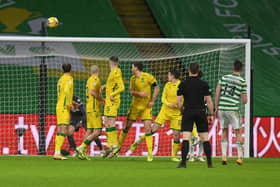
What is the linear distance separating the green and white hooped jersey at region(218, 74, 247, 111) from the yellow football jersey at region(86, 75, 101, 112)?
2496 millimetres

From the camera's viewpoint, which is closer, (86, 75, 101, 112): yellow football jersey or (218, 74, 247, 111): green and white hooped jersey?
(218, 74, 247, 111): green and white hooped jersey

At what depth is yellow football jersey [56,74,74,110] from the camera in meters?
16.6

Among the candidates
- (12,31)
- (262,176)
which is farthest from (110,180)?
(12,31)

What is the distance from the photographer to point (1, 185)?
10383mm

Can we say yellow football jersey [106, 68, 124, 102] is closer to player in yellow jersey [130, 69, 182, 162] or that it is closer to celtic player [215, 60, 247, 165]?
player in yellow jersey [130, 69, 182, 162]

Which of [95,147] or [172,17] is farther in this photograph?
[172,17]

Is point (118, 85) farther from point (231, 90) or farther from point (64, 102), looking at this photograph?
point (231, 90)

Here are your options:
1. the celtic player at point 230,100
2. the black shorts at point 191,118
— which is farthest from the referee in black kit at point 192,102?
the celtic player at point 230,100

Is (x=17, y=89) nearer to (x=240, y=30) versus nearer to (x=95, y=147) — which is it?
(x=95, y=147)

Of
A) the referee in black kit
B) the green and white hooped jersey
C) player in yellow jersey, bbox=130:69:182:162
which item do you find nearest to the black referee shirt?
the referee in black kit

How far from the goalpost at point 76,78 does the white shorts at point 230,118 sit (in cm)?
277

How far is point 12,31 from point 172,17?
4793 mm

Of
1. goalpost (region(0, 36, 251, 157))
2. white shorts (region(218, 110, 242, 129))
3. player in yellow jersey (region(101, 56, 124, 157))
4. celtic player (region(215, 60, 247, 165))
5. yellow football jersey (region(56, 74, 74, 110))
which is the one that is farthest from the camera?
goalpost (region(0, 36, 251, 157))

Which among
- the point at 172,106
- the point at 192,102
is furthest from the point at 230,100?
the point at 192,102
